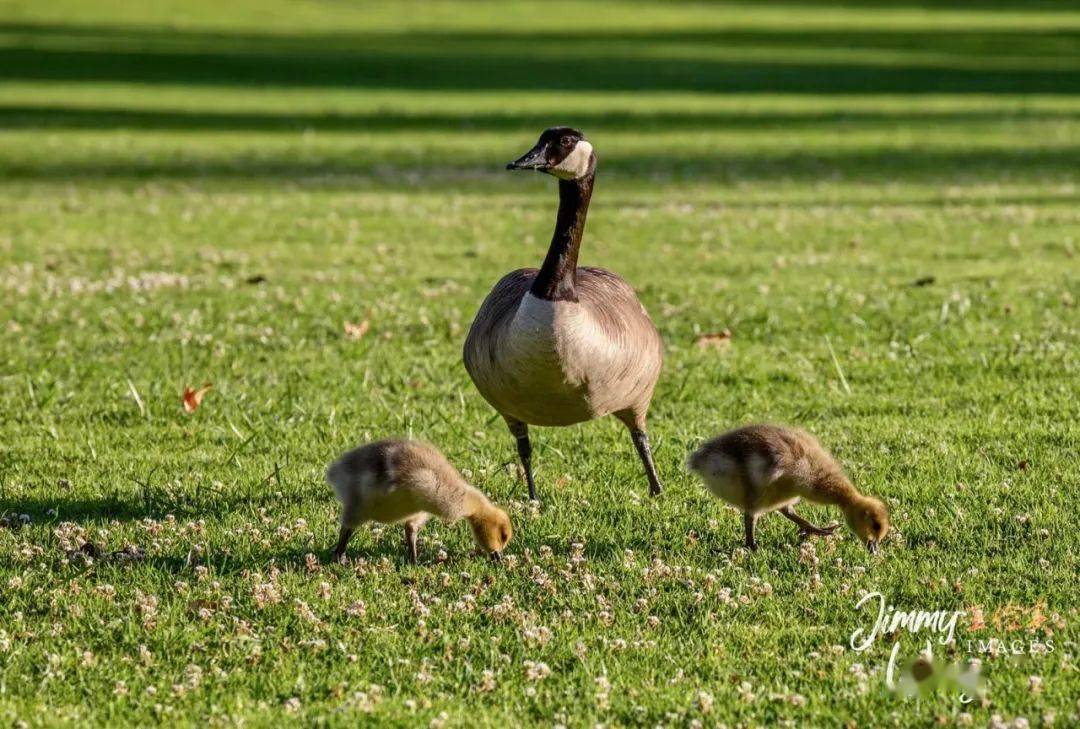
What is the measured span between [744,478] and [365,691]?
2.17 meters

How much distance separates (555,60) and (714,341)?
1430 inches

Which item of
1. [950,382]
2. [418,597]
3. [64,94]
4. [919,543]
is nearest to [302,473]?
[418,597]

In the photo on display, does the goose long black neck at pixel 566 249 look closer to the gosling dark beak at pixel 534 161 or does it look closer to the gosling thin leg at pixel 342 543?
the gosling dark beak at pixel 534 161

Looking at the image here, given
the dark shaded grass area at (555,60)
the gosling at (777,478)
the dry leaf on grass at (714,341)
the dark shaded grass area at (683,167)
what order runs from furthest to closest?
the dark shaded grass area at (555,60)
the dark shaded grass area at (683,167)
the dry leaf on grass at (714,341)
the gosling at (777,478)

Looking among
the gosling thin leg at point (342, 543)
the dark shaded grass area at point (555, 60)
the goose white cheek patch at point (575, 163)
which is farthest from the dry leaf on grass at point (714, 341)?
the dark shaded grass area at point (555, 60)

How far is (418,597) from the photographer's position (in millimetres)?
6508

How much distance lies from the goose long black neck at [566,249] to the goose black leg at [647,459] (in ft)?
3.11

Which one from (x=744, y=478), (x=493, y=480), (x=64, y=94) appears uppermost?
(x=744, y=478)

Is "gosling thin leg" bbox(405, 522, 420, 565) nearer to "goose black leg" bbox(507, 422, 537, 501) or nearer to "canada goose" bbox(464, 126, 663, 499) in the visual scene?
"canada goose" bbox(464, 126, 663, 499)

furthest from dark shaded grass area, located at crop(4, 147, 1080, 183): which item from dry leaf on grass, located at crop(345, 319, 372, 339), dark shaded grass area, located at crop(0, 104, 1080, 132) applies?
dry leaf on grass, located at crop(345, 319, 372, 339)

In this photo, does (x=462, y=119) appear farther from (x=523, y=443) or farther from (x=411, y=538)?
(x=411, y=538)

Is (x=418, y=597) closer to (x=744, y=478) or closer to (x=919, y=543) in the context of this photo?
(x=744, y=478)

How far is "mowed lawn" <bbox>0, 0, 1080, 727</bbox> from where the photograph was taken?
18.8ft

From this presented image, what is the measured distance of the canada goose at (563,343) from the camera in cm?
751
